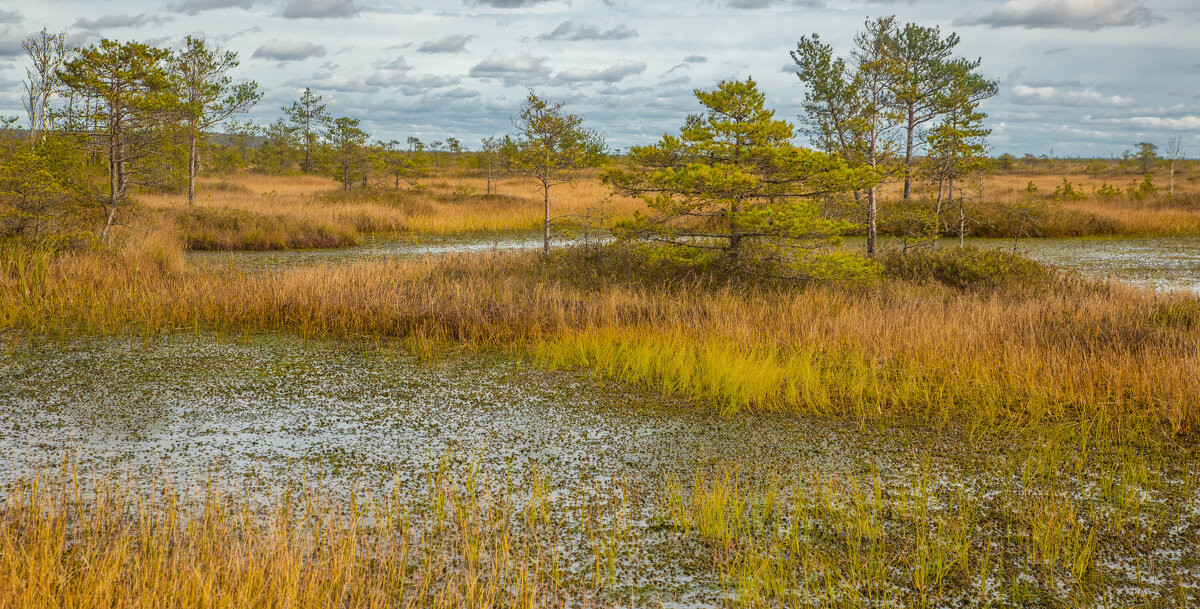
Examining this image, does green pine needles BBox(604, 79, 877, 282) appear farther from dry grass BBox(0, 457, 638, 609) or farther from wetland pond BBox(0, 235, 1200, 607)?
dry grass BBox(0, 457, 638, 609)

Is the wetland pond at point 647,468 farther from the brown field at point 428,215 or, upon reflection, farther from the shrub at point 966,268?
the brown field at point 428,215

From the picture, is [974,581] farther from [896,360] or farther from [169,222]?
[169,222]

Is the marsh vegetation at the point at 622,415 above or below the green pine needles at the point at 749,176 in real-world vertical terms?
below

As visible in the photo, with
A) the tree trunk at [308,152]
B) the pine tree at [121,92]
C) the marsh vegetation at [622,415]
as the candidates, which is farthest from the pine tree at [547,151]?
the tree trunk at [308,152]

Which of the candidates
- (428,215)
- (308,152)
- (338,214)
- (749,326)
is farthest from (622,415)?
(308,152)

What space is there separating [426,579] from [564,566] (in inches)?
24.0

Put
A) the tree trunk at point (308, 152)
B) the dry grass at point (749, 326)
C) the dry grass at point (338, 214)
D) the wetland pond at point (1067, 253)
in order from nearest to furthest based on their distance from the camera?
the dry grass at point (749, 326)
the wetland pond at point (1067, 253)
the dry grass at point (338, 214)
the tree trunk at point (308, 152)

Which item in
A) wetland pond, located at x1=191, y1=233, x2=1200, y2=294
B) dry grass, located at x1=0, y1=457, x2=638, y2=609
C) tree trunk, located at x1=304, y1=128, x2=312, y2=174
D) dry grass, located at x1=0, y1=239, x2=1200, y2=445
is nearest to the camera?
dry grass, located at x1=0, y1=457, x2=638, y2=609

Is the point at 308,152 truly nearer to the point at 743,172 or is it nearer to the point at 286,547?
the point at 743,172

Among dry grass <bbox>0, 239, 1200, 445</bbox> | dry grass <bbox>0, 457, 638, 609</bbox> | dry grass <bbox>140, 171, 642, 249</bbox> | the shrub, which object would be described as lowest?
dry grass <bbox>0, 457, 638, 609</bbox>

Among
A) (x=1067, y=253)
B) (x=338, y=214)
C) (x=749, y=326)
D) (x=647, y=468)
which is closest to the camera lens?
(x=647, y=468)

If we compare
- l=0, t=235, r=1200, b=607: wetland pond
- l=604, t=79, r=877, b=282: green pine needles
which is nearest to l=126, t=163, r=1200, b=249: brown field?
l=604, t=79, r=877, b=282: green pine needles

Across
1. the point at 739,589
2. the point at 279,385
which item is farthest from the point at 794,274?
the point at 739,589

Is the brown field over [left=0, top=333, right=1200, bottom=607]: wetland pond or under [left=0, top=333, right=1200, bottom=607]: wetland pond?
over
